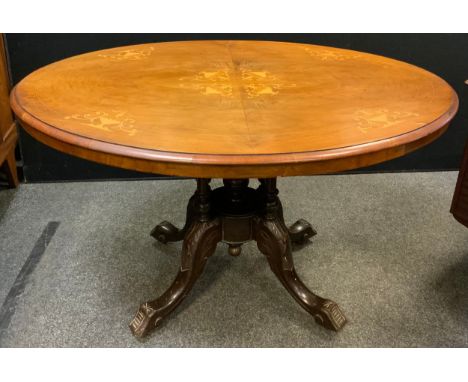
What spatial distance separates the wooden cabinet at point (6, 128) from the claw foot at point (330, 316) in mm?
1431

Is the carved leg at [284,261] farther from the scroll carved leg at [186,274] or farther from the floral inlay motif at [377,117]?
the floral inlay motif at [377,117]

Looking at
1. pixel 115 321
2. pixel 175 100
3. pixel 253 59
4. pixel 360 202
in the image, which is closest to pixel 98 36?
pixel 253 59

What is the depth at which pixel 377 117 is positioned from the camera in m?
1.04

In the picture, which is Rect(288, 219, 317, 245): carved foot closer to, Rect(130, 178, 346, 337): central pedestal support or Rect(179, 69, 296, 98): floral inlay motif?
Rect(130, 178, 346, 337): central pedestal support

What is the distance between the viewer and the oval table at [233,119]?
2.92ft

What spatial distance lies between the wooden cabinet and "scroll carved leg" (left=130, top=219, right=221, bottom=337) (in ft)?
3.34

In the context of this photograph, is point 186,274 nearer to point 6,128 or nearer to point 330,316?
point 330,316

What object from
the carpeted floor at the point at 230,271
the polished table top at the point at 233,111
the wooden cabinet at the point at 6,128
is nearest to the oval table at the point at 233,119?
the polished table top at the point at 233,111

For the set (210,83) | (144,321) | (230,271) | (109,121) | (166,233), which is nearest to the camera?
(109,121)

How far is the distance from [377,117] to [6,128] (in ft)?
5.49

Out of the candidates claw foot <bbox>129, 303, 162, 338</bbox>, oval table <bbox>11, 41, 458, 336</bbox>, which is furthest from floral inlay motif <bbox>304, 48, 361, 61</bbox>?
claw foot <bbox>129, 303, 162, 338</bbox>

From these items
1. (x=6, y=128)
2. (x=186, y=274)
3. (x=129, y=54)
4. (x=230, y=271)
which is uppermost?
(x=129, y=54)

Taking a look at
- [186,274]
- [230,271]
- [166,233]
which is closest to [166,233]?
[166,233]

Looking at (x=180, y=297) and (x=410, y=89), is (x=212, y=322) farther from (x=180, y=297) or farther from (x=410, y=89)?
(x=410, y=89)
